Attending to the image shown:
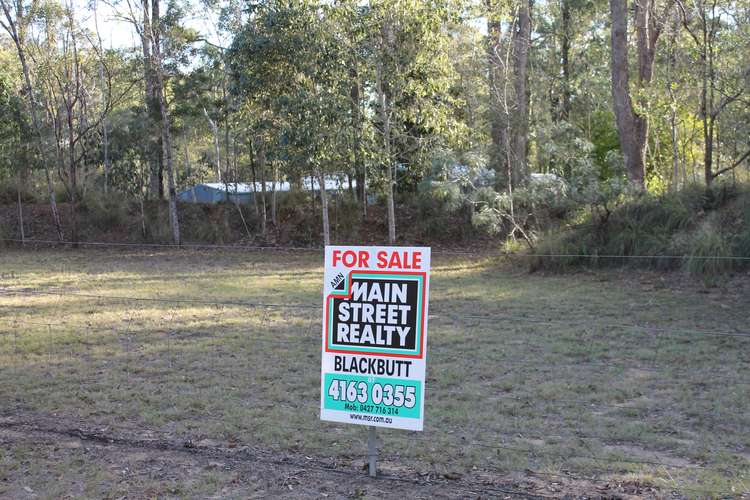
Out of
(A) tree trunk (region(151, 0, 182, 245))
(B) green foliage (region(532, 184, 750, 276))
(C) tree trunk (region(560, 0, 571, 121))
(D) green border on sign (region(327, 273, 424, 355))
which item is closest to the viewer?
(D) green border on sign (region(327, 273, 424, 355))

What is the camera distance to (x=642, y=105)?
19.1 metres

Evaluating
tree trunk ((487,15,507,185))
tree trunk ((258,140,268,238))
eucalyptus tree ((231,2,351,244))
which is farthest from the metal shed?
eucalyptus tree ((231,2,351,244))

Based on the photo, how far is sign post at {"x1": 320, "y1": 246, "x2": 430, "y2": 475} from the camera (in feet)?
14.5

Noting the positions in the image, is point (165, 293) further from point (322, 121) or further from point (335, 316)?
point (335, 316)

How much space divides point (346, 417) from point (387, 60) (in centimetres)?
1451

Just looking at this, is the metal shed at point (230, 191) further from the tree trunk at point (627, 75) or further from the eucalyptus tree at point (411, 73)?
the tree trunk at point (627, 75)

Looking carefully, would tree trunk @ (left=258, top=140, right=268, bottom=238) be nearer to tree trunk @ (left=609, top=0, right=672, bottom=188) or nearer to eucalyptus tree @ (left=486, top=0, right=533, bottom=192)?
eucalyptus tree @ (left=486, top=0, right=533, bottom=192)

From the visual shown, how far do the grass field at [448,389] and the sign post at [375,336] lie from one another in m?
0.56

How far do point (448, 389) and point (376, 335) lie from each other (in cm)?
A: 264

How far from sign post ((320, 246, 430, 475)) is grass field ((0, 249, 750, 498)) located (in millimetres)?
562

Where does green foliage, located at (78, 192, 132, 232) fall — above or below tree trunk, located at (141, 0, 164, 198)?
below

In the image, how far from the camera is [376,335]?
4516 millimetres

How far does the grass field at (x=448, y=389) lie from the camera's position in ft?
15.8

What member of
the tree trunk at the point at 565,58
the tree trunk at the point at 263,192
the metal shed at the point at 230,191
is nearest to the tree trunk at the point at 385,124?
the tree trunk at the point at 263,192
